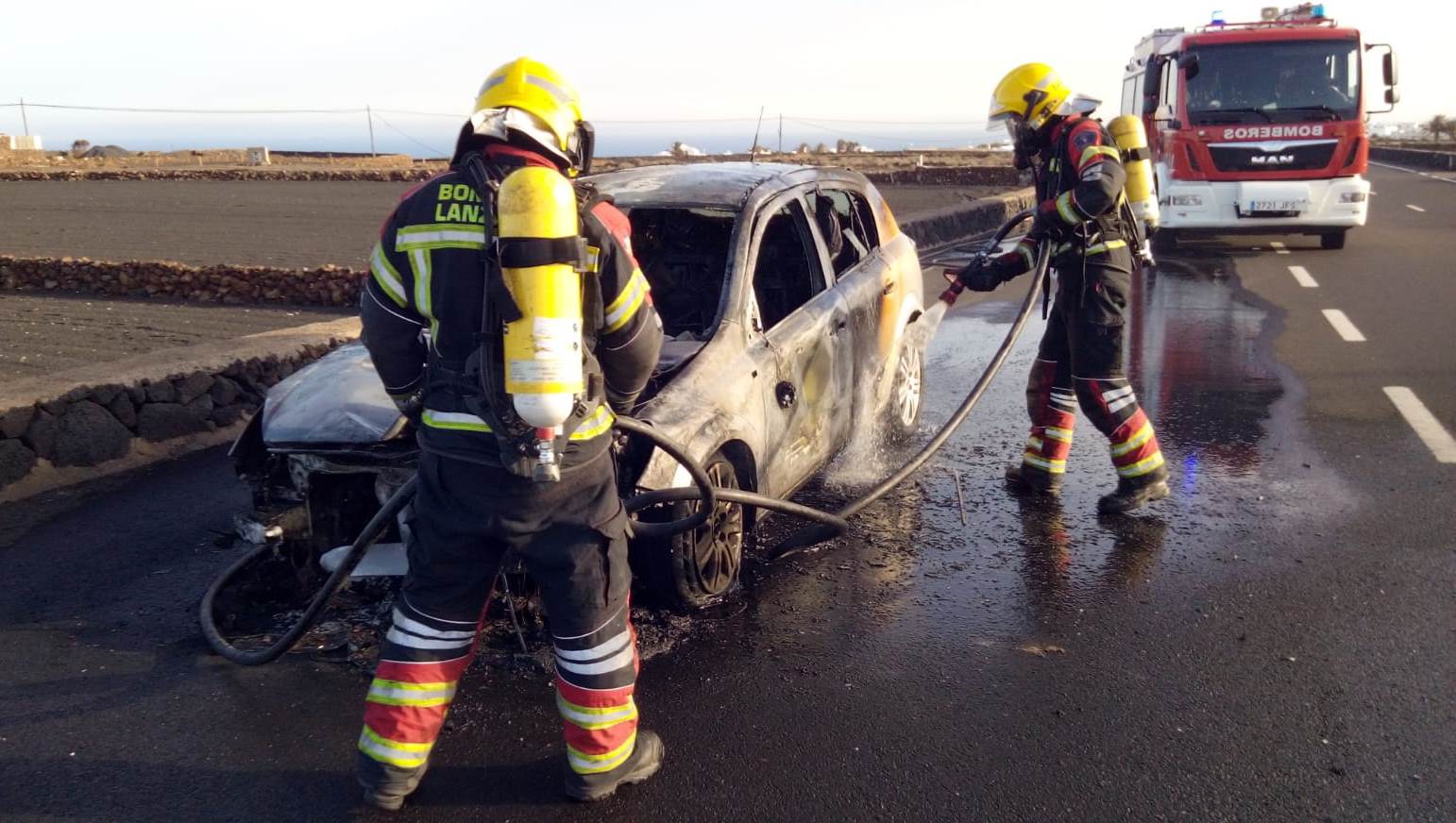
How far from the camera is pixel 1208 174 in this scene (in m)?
14.8

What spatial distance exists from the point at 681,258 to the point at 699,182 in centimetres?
53

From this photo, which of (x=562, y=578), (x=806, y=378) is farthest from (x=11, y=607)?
(x=806, y=378)

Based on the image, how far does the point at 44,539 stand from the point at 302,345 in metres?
2.52

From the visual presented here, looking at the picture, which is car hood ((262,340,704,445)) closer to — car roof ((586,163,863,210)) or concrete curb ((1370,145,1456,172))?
car roof ((586,163,863,210))

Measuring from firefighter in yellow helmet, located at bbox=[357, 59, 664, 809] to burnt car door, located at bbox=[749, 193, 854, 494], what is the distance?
1654 mm

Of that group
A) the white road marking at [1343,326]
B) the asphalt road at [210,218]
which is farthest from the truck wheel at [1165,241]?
the asphalt road at [210,218]

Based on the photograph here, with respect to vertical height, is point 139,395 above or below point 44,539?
above

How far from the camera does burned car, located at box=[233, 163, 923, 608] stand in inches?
172

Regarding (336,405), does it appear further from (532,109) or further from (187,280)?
(187,280)

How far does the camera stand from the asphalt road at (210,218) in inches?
656

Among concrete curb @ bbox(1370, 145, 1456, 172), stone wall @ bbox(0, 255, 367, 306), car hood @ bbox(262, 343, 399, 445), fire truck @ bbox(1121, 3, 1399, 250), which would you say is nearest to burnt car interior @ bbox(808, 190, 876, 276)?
car hood @ bbox(262, 343, 399, 445)

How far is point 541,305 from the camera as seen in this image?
290cm

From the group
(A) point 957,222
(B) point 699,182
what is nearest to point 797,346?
(B) point 699,182

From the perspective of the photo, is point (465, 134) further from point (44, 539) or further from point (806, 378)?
point (44, 539)
